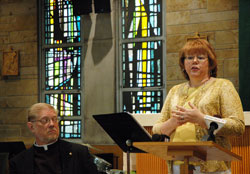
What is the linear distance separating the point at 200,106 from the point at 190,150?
1.66 ft

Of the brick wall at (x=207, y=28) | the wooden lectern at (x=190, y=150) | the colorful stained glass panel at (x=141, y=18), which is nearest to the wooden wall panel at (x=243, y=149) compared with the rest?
A: the wooden lectern at (x=190, y=150)

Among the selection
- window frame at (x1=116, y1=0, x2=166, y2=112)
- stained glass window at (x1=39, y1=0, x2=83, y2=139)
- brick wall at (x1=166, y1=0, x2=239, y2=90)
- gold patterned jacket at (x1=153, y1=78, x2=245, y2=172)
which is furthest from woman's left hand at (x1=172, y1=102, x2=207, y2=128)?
stained glass window at (x1=39, y1=0, x2=83, y2=139)

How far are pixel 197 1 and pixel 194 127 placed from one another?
4.82m

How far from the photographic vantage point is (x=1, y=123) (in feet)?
27.5

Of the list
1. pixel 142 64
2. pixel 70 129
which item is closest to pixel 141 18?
pixel 142 64

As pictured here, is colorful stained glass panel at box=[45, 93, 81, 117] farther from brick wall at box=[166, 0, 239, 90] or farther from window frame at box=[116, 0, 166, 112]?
brick wall at box=[166, 0, 239, 90]

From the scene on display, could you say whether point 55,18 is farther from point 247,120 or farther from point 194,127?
point 194,127

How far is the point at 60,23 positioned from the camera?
8414 mm

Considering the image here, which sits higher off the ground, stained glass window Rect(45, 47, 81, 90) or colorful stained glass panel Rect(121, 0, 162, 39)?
colorful stained glass panel Rect(121, 0, 162, 39)

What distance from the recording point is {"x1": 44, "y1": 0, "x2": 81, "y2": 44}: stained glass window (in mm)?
8273

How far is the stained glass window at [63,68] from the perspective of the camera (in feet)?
26.8

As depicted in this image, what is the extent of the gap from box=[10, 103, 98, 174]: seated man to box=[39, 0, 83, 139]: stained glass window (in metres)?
4.20

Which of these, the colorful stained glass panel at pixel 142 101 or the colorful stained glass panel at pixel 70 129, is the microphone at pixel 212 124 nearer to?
the colorful stained glass panel at pixel 142 101

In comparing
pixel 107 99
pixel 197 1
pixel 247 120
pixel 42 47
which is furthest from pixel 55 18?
pixel 247 120
